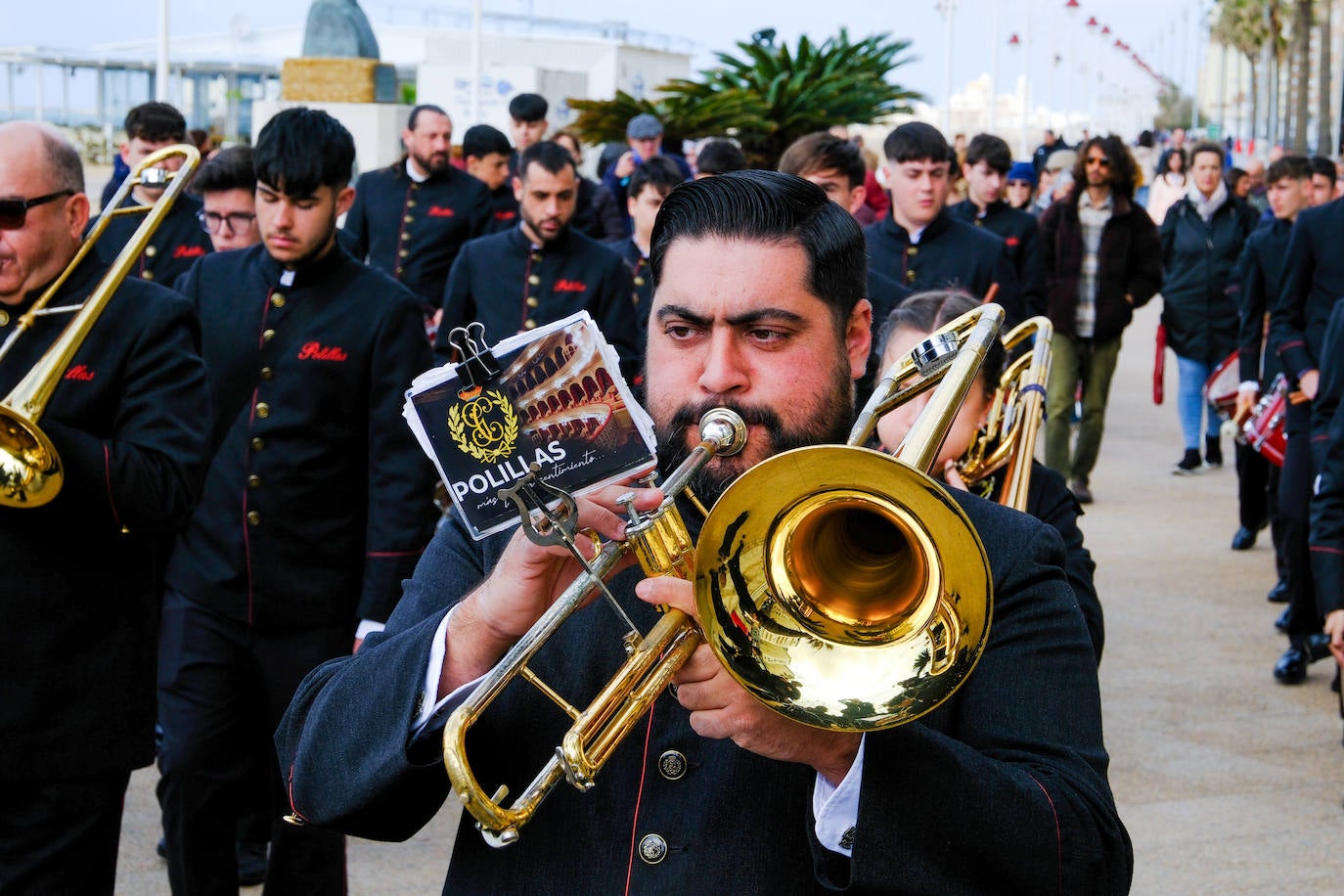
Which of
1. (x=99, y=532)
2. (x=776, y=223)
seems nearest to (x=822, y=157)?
(x=99, y=532)

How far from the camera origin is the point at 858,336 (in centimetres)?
255

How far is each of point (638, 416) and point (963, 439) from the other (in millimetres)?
2067

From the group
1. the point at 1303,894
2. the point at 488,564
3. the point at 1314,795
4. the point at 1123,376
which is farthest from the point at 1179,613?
the point at 1123,376

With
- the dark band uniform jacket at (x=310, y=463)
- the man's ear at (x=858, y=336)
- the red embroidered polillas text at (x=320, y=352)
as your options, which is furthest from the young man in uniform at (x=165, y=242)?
the man's ear at (x=858, y=336)

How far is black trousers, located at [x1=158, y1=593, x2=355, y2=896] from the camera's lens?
429 cm

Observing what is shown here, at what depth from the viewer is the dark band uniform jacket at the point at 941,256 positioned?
706 cm

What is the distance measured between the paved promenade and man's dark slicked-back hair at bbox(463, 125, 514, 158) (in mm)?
4370

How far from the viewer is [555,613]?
6.89 ft

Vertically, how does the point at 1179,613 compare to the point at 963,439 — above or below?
below

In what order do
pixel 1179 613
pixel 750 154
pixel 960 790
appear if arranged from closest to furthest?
pixel 960 790 < pixel 1179 613 < pixel 750 154

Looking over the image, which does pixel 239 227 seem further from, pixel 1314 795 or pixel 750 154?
pixel 750 154

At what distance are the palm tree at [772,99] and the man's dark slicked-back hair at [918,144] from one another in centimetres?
497

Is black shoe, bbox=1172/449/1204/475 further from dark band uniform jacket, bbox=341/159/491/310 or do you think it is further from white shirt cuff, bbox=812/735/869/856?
white shirt cuff, bbox=812/735/869/856

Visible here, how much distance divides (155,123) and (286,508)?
14.2ft
